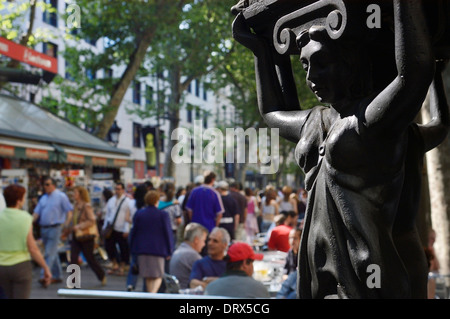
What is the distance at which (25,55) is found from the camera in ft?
29.9

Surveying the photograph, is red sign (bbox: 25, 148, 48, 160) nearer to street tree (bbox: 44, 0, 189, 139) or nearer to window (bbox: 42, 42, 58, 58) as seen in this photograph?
street tree (bbox: 44, 0, 189, 139)

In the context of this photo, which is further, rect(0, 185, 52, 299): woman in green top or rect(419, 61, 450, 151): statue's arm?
rect(0, 185, 52, 299): woman in green top

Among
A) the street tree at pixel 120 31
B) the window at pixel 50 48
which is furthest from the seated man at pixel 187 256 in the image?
the window at pixel 50 48

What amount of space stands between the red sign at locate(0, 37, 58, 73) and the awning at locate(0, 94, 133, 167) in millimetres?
4404

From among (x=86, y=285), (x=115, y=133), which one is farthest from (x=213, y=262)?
(x=115, y=133)

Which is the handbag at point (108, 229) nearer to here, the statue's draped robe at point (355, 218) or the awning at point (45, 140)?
the awning at point (45, 140)

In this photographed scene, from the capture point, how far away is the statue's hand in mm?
2496

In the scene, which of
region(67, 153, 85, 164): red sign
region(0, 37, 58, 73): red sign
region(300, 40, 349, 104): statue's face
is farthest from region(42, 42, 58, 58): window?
region(300, 40, 349, 104): statue's face

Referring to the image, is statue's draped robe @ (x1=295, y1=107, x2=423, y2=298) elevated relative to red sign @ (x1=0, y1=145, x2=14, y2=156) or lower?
lower

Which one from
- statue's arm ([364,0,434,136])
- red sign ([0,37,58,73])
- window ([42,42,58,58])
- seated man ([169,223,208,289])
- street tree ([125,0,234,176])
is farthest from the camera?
window ([42,42,58,58])

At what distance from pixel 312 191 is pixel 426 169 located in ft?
22.8

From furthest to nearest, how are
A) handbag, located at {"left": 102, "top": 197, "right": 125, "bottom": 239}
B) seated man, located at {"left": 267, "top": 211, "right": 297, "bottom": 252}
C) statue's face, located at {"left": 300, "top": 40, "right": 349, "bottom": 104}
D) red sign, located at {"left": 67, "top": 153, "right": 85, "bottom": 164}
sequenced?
red sign, located at {"left": 67, "top": 153, "right": 85, "bottom": 164}
handbag, located at {"left": 102, "top": 197, "right": 125, "bottom": 239}
seated man, located at {"left": 267, "top": 211, "right": 297, "bottom": 252}
statue's face, located at {"left": 300, "top": 40, "right": 349, "bottom": 104}
